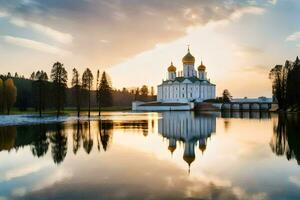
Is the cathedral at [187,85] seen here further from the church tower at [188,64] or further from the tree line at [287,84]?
the tree line at [287,84]

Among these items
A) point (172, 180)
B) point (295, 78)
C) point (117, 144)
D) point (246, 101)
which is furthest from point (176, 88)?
point (172, 180)

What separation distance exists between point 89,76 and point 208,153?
57.9 metres

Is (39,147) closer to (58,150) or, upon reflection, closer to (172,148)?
(58,150)

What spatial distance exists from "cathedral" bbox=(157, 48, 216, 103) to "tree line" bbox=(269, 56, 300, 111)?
181 ft

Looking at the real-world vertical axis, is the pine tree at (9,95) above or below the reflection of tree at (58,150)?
above

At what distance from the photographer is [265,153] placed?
1853cm

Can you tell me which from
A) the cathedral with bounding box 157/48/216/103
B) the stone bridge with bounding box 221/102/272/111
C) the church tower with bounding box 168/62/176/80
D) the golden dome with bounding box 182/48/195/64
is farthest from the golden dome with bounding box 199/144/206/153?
the church tower with bounding box 168/62/176/80

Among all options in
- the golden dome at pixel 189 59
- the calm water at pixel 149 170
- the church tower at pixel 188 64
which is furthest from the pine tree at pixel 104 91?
the golden dome at pixel 189 59

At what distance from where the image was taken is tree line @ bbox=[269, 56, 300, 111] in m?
76.6

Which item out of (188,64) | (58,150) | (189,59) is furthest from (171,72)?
(58,150)

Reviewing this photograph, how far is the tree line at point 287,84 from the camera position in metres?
76.6

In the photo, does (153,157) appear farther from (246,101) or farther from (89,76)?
(246,101)

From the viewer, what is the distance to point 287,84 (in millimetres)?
82938

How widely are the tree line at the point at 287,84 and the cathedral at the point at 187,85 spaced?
55260 mm
